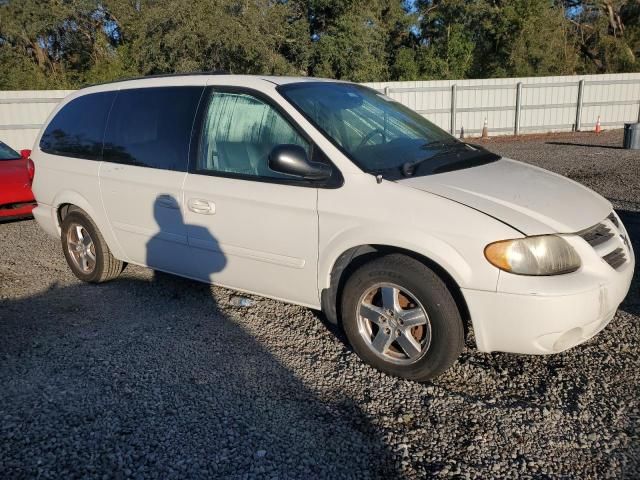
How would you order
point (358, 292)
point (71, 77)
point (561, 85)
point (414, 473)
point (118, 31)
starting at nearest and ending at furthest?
point (414, 473) < point (358, 292) < point (561, 85) < point (71, 77) < point (118, 31)

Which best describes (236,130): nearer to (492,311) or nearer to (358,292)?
(358,292)

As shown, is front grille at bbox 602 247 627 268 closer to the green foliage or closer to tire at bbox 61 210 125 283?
tire at bbox 61 210 125 283

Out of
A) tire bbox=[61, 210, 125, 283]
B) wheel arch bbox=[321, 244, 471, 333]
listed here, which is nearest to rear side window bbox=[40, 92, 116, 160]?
tire bbox=[61, 210, 125, 283]

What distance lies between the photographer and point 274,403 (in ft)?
10.5

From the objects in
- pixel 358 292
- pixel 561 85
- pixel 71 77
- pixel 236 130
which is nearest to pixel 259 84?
pixel 236 130

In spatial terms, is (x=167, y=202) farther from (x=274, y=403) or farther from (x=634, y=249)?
(x=634, y=249)

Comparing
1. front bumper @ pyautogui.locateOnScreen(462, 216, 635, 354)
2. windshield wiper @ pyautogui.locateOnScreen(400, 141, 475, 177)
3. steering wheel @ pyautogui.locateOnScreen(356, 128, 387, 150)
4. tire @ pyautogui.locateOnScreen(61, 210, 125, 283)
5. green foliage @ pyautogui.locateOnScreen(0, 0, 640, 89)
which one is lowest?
tire @ pyautogui.locateOnScreen(61, 210, 125, 283)

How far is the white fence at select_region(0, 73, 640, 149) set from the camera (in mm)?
19875

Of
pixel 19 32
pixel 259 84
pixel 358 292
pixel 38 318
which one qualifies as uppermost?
pixel 19 32

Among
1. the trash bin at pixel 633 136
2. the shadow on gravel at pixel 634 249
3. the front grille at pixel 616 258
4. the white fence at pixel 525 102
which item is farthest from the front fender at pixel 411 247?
the white fence at pixel 525 102

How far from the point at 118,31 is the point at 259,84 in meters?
27.5

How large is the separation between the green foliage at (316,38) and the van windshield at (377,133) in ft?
→ 55.1

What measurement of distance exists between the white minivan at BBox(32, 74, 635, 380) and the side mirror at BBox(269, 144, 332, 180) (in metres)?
0.01

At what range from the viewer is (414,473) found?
2.59m
